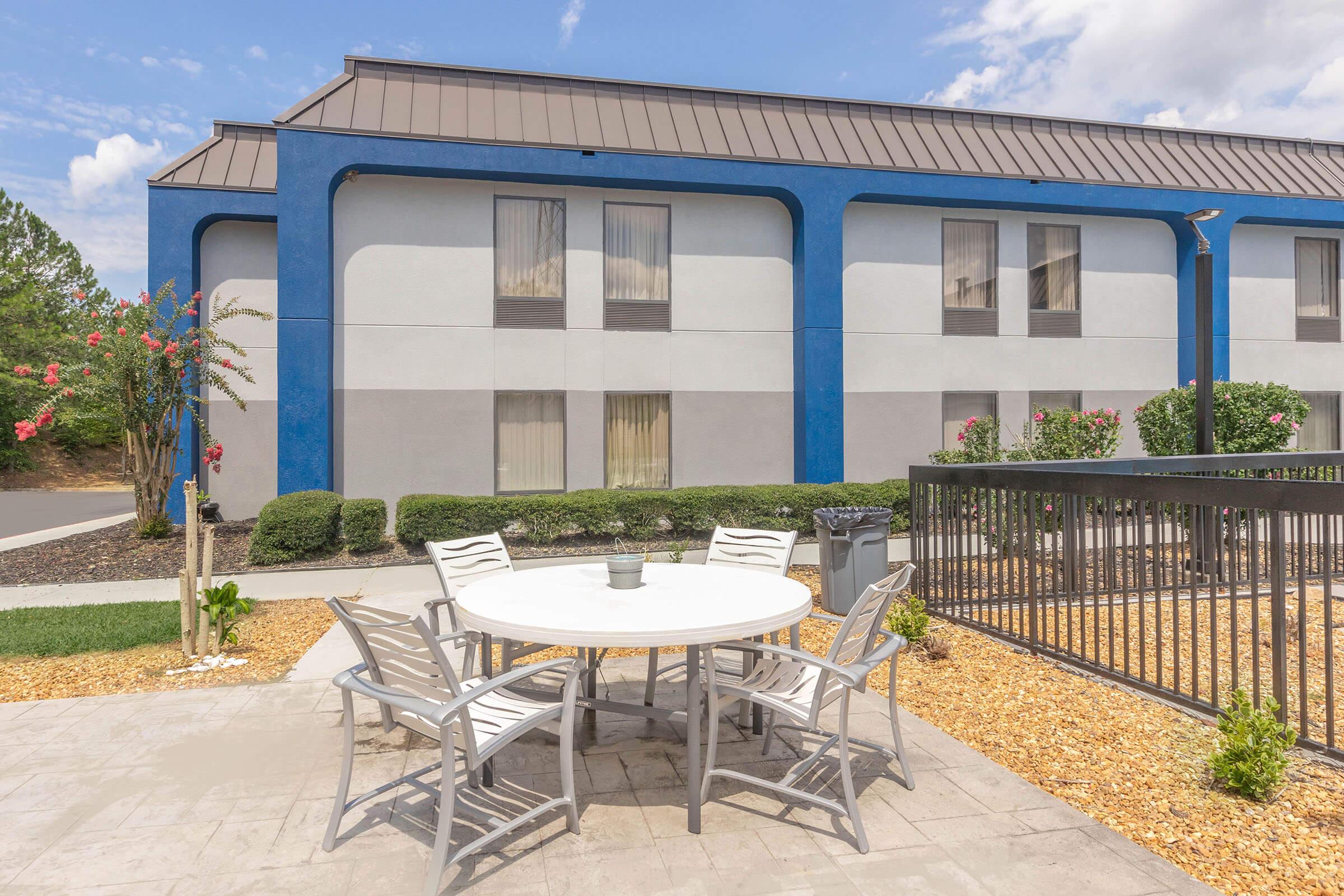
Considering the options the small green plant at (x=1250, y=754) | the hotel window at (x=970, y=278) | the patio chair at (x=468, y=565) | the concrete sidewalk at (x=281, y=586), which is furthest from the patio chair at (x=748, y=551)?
the hotel window at (x=970, y=278)

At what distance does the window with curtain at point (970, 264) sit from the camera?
13.2 m

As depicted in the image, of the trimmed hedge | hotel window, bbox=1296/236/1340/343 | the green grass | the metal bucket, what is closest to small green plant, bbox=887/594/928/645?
the metal bucket

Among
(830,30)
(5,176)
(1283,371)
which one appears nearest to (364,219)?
(830,30)

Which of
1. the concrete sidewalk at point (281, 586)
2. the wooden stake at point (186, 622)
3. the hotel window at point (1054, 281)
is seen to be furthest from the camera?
the hotel window at point (1054, 281)

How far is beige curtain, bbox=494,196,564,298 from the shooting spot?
11.7 meters

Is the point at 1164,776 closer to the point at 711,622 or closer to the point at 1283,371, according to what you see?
the point at 711,622

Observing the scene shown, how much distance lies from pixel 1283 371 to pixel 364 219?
17484mm

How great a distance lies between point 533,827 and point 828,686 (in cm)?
136

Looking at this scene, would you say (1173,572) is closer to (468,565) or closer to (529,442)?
(468,565)

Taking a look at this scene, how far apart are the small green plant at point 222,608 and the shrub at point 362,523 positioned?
Answer: 410 cm

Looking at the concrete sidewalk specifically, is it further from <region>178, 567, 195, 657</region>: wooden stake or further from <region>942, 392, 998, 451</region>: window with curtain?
<region>942, 392, 998, 451</region>: window with curtain

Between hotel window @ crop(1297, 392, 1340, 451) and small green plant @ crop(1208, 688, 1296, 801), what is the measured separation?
15228 millimetres

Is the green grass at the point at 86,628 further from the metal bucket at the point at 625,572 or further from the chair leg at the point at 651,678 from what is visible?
the metal bucket at the point at 625,572

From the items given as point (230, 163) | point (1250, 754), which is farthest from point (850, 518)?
point (230, 163)
